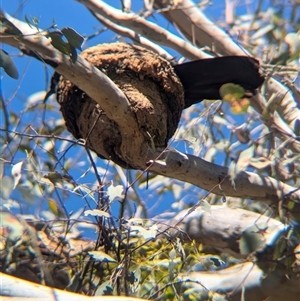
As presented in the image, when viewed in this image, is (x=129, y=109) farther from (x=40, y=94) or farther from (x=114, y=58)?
(x=40, y=94)

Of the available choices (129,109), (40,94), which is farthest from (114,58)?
(40,94)

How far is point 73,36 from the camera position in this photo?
1.50 m

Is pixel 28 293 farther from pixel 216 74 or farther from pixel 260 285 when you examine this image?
pixel 216 74

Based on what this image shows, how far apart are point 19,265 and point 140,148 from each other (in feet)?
2.78

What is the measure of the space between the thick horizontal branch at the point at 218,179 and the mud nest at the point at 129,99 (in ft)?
0.29

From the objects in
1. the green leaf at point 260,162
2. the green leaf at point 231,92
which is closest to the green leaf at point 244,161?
the green leaf at point 260,162

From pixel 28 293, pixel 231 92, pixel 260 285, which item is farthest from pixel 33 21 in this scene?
pixel 260 285

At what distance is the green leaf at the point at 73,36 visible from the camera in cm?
149

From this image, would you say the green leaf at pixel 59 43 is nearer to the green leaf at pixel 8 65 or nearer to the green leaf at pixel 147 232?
the green leaf at pixel 8 65

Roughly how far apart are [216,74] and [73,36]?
29.6 inches

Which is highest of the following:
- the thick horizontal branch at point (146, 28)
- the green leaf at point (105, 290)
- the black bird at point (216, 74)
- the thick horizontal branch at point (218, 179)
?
the thick horizontal branch at point (146, 28)

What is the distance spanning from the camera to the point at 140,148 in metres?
1.86

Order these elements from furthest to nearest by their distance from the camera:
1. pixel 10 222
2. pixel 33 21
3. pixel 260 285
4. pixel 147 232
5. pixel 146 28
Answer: pixel 146 28 < pixel 260 285 < pixel 147 232 < pixel 33 21 < pixel 10 222

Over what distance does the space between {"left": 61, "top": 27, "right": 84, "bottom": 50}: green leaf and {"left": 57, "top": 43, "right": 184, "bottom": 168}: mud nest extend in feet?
1.20
